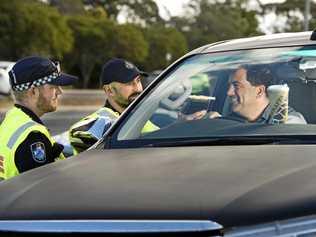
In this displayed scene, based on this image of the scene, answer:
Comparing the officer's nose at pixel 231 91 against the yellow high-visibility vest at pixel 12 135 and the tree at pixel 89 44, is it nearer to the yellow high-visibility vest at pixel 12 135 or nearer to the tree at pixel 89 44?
the yellow high-visibility vest at pixel 12 135

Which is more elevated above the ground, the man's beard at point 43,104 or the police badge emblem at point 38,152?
the man's beard at point 43,104

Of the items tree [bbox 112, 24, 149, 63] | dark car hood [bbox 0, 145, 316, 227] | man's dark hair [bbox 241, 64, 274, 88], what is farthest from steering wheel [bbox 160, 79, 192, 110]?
tree [bbox 112, 24, 149, 63]

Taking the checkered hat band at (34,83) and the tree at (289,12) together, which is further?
the tree at (289,12)

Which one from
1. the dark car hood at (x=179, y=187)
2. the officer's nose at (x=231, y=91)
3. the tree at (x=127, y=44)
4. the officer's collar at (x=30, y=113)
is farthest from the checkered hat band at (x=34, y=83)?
the tree at (x=127, y=44)

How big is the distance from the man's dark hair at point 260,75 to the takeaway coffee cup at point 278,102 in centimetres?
6

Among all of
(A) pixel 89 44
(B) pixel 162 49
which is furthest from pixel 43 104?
(B) pixel 162 49

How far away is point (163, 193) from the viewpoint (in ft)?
9.55

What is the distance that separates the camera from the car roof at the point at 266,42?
4.39m

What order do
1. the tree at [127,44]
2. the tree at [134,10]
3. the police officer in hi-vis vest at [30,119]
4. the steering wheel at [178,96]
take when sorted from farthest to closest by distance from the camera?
the tree at [134,10] < the tree at [127,44] < the steering wheel at [178,96] < the police officer in hi-vis vest at [30,119]

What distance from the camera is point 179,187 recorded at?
9.73ft

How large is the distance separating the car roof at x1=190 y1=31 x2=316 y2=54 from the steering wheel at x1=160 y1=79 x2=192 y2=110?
24 centimetres

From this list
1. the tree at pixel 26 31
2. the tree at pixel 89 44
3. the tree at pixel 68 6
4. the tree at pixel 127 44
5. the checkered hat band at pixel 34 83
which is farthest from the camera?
the tree at pixel 68 6

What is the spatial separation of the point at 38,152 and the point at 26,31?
5049 centimetres

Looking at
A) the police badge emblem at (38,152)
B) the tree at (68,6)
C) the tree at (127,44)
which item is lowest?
the tree at (127,44)
